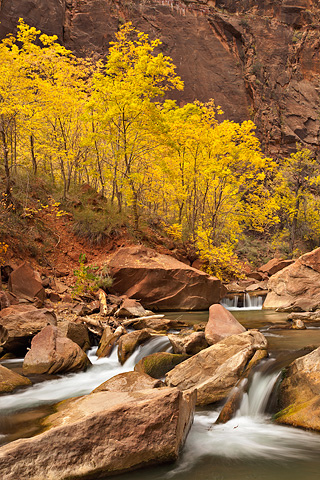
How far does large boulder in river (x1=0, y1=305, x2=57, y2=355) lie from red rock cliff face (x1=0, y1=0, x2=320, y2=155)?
42392mm

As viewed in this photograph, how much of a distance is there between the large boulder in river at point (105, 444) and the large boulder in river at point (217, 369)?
1608mm

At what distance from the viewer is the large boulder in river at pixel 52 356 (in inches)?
293

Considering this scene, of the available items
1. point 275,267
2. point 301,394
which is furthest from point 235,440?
point 275,267

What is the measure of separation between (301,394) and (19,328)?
614cm

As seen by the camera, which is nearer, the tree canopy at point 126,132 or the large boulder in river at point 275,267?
the tree canopy at point 126,132

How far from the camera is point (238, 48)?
51.2 m

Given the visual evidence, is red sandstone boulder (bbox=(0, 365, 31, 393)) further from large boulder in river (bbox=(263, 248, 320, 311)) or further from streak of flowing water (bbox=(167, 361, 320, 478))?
large boulder in river (bbox=(263, 248, 320, 311))

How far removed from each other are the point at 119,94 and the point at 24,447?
1357 cm

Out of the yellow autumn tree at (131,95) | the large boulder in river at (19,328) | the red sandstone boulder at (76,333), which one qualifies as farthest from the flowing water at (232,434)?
the yellow autumn tree at (131,95)

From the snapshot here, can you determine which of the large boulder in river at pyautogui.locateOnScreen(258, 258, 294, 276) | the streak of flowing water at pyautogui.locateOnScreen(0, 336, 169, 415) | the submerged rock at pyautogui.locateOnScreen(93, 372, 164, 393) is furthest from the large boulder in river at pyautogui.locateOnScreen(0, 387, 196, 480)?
the large boulder in river at pyautogui.locateOnScreen(258, 258, 294, 276)

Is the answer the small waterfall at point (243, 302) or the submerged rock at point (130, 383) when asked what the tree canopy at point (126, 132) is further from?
the submerged rock at point (130, 383)

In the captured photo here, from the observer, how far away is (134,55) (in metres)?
16.4

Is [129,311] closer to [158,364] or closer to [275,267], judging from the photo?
[158,364]

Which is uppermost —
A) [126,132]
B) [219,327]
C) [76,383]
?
[126,132]
